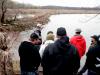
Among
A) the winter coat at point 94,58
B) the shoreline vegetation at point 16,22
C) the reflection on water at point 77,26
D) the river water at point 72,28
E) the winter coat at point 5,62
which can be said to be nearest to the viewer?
the winter coat at point 94,58

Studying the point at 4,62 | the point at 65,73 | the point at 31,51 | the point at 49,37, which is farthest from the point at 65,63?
the point at 4,62

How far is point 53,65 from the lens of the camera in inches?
256

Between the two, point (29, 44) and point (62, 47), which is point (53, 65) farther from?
Result: point (29, 44)

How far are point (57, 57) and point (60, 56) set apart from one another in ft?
0.19

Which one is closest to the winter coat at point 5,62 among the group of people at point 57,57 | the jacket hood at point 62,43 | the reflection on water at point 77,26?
the group of people at point 57,57

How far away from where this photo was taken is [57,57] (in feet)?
21.2

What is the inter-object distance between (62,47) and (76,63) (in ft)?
1.42

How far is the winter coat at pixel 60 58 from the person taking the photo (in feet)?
21.1

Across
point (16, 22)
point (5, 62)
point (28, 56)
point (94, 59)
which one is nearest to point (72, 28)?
point (16, 22)

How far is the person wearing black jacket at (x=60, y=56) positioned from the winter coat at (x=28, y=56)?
931 millimetres

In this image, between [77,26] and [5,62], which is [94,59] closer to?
[5,62]

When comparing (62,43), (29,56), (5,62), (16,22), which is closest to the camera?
(62,43)

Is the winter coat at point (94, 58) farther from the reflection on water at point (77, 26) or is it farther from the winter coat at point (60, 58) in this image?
the reflection on water at point (77, 26)

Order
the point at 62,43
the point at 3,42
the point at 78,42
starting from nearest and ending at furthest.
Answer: the point at 62,43 < the point at 3,42 < the point at 78,42
